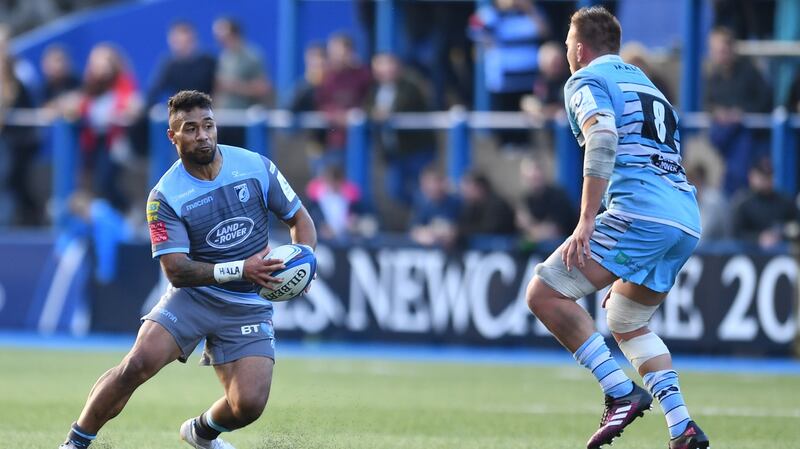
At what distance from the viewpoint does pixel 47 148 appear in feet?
65.8

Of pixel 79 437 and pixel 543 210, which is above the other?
pixel 79 437

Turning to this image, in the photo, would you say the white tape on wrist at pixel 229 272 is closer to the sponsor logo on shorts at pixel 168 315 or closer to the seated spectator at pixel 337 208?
the sponsor logo on shorts at pixel 168 315

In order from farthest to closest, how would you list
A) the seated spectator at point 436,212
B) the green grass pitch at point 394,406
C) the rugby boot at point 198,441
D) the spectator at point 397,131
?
1. the spectator at point 397,131
2. the seated spectator at point 436,212
3. the green grass pitch at point 394,406
4. the rugby boot at point 198,441

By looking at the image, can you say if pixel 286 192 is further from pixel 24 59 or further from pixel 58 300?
pixel 24 59

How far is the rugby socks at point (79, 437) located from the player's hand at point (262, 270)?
118cm

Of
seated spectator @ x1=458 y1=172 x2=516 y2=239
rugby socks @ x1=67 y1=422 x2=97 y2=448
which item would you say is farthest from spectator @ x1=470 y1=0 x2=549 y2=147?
rugby socks @ x1=67 y1=422 x2=97 y2=448

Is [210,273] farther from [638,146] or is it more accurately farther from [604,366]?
[638,146]

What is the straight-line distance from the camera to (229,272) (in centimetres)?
757

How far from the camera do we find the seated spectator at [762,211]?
15477 mm

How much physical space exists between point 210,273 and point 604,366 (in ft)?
6.93

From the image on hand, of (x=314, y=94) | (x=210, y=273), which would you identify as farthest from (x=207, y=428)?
(x=314, y=94)

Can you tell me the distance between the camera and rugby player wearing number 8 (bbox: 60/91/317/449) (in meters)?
7.58

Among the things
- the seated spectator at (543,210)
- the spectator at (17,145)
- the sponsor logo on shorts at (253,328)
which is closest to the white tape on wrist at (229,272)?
the sponsor logo on shorts at (253,328)

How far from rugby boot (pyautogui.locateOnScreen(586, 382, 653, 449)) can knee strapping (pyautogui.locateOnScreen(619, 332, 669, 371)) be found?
0.38 metres
